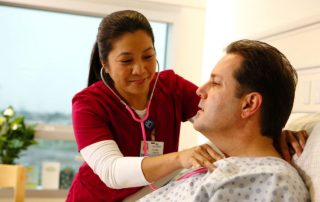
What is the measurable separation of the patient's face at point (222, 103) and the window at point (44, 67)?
2309 millimetres

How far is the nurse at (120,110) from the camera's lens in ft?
5.14

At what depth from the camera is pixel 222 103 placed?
1.35 m

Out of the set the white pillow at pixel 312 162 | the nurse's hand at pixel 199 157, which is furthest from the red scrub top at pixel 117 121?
the white pillow at pixel 312 162

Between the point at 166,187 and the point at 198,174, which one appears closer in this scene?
the point at 198,174

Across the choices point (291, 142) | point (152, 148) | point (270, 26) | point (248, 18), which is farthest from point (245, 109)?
point (248, 18)

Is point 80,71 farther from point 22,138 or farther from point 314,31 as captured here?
point 314,31

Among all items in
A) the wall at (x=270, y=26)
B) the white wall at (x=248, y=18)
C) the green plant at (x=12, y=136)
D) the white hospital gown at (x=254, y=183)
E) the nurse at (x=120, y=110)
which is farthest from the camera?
the green plant at (x=12, y=136)

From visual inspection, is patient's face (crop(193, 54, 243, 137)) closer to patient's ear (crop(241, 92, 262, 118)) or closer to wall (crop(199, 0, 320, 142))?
patient's ear (crop(241, 92, 262, 118))

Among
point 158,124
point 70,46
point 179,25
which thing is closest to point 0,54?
point 70,46

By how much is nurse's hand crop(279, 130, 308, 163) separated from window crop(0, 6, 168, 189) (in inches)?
95.0

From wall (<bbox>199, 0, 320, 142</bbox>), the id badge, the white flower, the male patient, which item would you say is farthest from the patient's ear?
the white flower

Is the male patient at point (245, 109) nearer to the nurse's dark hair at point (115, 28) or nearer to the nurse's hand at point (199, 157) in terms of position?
the nurse's hand at point (199, 157)

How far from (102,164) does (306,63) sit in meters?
1.03

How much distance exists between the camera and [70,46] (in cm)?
359
